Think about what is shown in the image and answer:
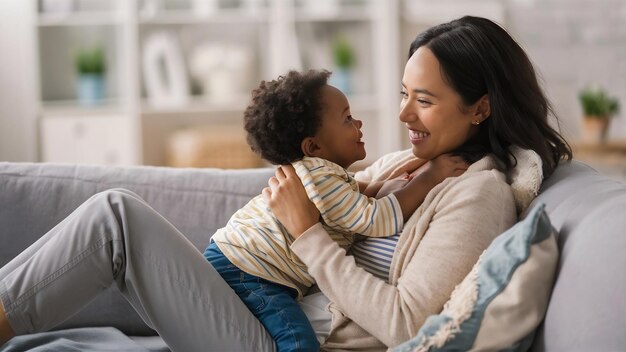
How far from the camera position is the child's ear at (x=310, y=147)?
1.82m

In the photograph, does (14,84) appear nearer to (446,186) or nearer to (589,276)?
(446,186)

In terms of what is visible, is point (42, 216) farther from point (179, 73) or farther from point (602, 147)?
point (602, 147)

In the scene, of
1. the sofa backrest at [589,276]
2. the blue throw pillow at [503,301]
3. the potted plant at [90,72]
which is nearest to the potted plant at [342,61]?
the potted plant at [90,72]

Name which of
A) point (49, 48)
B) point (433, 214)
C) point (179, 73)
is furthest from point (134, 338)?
point (49, 48)

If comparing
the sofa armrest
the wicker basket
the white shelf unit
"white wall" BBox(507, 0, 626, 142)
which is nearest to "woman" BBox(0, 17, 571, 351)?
the sofa armrest

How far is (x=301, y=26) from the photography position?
4.74m

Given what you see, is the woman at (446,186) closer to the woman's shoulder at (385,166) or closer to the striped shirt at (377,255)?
the striped shirt at (377,255)

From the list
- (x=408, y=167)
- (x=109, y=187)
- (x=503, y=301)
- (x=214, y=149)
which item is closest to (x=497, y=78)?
(x=408, y=167)

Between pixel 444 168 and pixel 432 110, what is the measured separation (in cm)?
12

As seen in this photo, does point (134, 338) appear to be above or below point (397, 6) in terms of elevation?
below

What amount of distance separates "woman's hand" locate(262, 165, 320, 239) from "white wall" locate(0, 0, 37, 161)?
300cm

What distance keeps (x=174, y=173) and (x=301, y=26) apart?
101 inches

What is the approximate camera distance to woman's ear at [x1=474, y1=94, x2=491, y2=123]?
5.94 ft

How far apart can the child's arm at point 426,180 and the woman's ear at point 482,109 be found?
0.31ft
